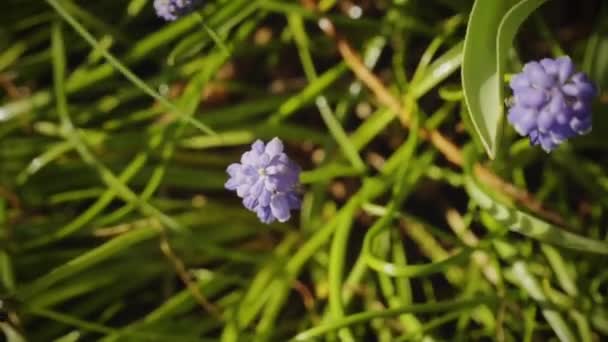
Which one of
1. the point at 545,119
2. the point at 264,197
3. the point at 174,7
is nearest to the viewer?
the point at 545,119

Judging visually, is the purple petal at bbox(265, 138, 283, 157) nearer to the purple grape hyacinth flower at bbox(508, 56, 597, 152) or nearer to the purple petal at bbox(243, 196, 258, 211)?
the purple petal at bbox(243, 196, 258, 211)

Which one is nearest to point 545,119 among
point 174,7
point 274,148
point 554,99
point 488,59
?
point 554,99

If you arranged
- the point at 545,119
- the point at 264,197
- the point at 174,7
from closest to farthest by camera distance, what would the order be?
the point at 545,119, the point at 264,197, the point at 174,7

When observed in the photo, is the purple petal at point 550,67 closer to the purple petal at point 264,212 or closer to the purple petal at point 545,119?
the purple petal at point 545,119

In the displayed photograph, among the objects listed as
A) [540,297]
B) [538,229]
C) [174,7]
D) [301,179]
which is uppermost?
[174,7]

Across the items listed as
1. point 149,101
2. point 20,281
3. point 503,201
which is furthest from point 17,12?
point 503,201

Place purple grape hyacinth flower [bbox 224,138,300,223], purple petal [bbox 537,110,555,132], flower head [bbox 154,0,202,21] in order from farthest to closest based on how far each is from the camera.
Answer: flower head [bbox 154,0,202,21] < purple grape hyacinth flower [bbox 224,138,300,223] < purple petal [bbox 537,110,555,132]

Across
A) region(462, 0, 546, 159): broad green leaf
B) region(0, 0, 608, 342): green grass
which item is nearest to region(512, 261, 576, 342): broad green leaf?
region(0, 0, 608, 342): green grass

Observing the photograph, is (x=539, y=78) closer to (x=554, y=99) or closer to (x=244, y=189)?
(x=554, y=99)
